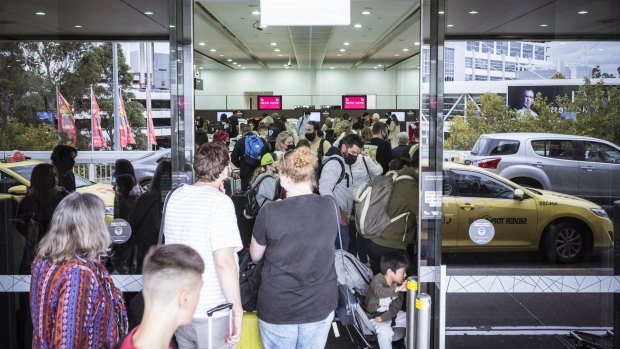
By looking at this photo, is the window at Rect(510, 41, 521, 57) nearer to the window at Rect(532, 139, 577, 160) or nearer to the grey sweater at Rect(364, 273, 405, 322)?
the window at Rect(532, 139, 577, 160)

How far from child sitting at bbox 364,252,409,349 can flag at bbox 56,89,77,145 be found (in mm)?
2548

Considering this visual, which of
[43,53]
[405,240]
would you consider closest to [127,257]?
[43,53]

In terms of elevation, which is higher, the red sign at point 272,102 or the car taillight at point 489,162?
the red sign at point 272,102

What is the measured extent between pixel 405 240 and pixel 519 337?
4.03ft

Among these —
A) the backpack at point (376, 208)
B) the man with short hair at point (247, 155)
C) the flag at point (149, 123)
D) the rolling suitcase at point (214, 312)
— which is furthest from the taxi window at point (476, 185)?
the man with short hair at point (247, 155)

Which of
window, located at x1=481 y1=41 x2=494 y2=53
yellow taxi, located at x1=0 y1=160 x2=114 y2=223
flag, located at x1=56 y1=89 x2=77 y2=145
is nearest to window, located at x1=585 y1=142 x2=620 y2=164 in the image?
window, located at x1=481 y1=41 x2=494 y2=53

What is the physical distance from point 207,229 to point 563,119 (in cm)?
342

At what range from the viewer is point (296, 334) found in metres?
3.24

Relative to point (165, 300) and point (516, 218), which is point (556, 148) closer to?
point (516, 218)

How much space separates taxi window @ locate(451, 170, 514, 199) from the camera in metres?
5.00

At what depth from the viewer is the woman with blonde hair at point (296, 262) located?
10.3ft

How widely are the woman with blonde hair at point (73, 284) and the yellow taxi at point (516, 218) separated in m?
2.84

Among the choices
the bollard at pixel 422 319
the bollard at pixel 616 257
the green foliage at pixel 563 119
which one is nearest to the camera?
the bollard at pixel 422 319

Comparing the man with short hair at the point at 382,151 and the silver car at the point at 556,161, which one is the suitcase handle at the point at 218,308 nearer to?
the silver car at the point at 556,161
